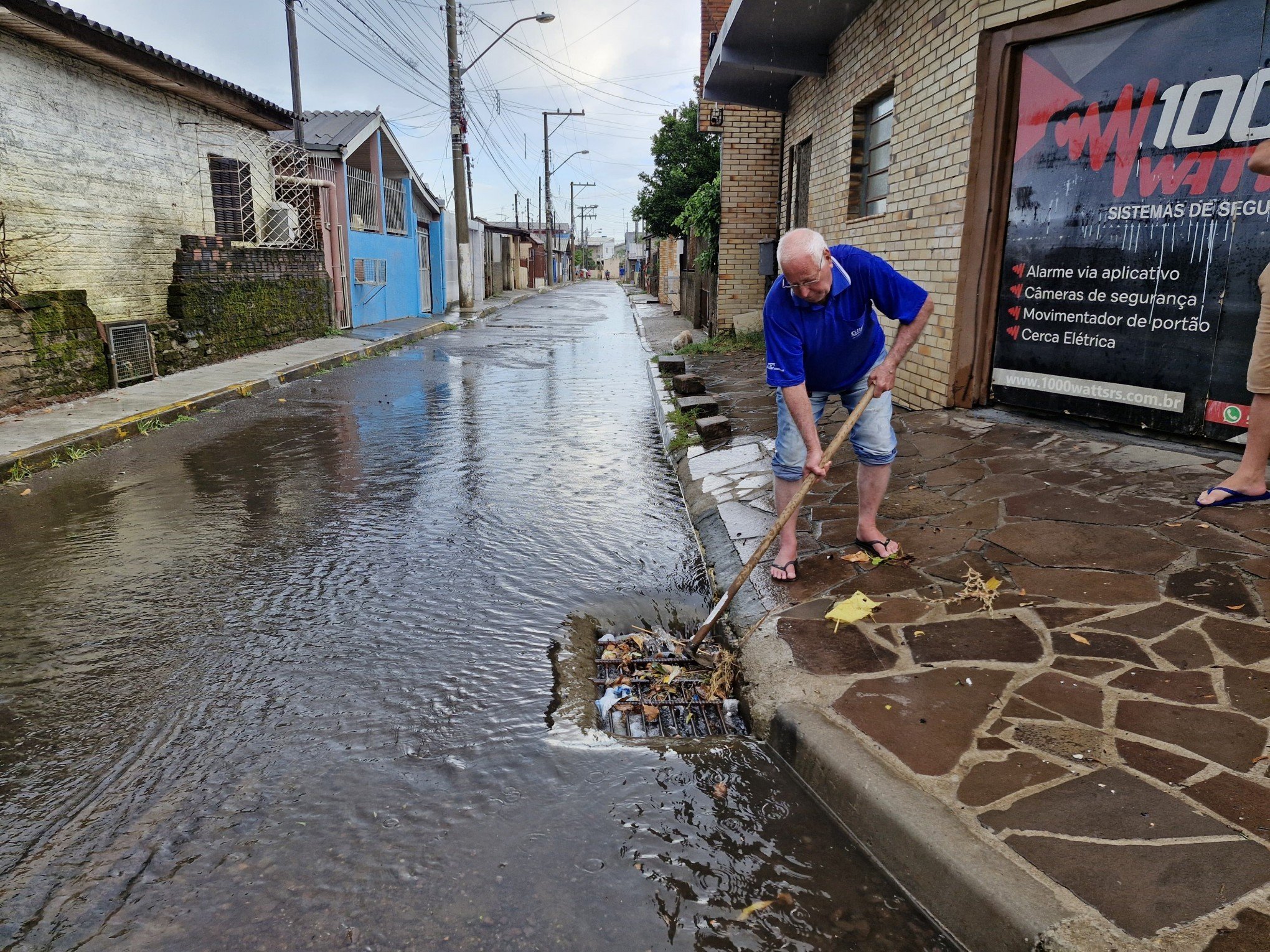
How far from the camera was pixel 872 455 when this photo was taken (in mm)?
4105

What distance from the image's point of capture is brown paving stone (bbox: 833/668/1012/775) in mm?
2586

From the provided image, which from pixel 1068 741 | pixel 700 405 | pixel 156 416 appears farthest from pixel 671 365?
pixel 1068 741

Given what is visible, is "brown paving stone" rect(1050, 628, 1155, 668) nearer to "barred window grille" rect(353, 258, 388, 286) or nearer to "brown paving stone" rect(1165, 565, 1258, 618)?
"brown paving stone" rect(1165, 565, 1258, 618)

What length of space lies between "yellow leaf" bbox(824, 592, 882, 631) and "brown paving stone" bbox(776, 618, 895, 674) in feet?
0.12

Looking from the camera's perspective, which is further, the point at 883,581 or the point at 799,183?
the point at 799,183

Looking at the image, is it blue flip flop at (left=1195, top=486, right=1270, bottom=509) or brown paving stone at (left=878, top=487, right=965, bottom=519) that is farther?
brown paving stone at (left=878, top=487, right=965, bottom=519)

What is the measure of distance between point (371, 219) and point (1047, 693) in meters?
20.7

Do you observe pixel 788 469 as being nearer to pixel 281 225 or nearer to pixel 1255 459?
pixel 1255 459

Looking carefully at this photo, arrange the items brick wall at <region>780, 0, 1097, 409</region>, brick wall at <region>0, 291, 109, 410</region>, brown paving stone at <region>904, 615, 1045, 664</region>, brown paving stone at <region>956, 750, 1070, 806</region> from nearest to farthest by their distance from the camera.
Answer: brown paving stone at <region>956, 750, 1070, 806</region> → brown paving stone at <region>904, 615, 1045, 664</region> → brick wall at <region>780, 0, 1097, 409</region> → brick wall at <region>0, 291, 109, 410</region>

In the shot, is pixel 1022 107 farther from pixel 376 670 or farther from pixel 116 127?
pixel 116 127

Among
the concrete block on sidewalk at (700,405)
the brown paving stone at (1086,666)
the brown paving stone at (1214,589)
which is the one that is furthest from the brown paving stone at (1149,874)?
the concrete block on sidewalk at (700,405)

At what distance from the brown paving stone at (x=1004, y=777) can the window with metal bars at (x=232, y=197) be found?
45.9ft

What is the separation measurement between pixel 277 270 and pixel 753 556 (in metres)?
13.5

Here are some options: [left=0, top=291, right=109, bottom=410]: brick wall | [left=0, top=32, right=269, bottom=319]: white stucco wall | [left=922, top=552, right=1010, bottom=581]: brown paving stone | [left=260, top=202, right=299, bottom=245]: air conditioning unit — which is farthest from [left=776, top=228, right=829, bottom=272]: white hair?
[left=260, top=202, right=299, bottom=245]: air conditioning unit
